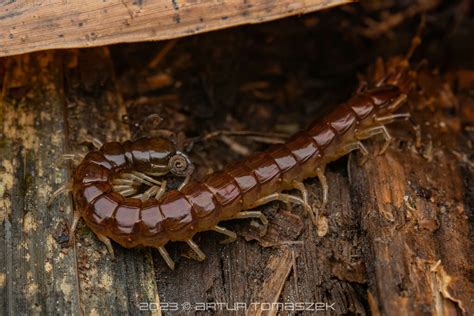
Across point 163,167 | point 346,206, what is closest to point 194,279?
point 163,167

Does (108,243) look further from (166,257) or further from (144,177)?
(144,177)

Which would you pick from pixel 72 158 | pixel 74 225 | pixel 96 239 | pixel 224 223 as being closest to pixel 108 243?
pixel 96 239

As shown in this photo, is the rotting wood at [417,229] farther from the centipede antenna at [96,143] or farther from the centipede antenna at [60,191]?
the centipede antenna at [60,191]

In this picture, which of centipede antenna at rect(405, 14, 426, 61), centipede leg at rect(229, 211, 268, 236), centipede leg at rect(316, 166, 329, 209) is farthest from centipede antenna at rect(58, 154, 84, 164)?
centipede antenna at rect(405, 14, 426, 61)

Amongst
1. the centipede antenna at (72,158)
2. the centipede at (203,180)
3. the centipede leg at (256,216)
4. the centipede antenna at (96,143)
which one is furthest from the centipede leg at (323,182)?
the centipede antenna at (72,158)

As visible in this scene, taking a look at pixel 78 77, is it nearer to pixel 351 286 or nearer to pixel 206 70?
pixel 206 70

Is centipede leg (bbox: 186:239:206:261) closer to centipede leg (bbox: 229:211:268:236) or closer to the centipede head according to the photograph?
centipede leg (bbox: 229:211:268:236)

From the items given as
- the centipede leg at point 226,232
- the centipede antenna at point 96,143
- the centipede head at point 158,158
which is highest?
the centipede antenna at point 96,143
